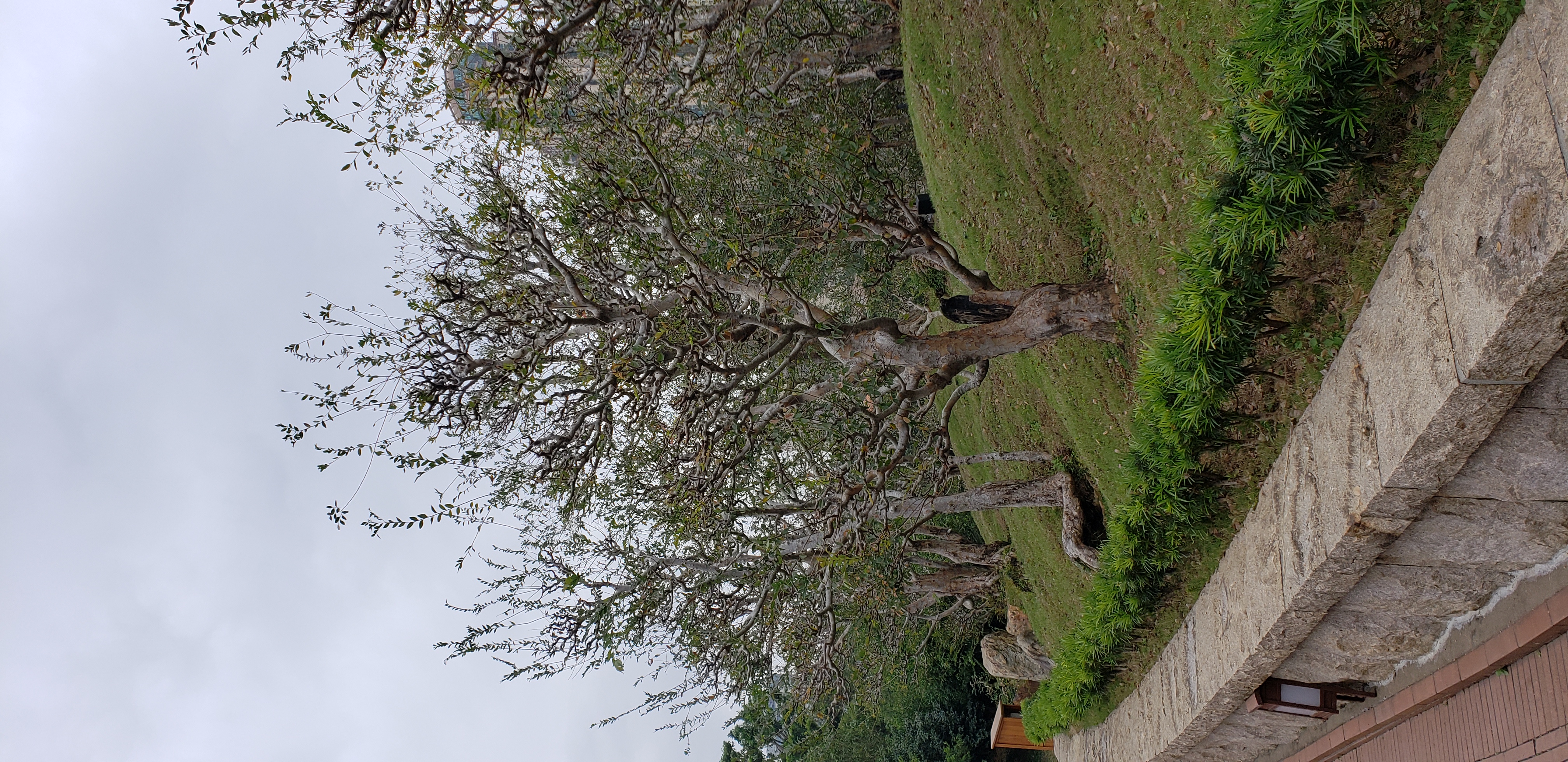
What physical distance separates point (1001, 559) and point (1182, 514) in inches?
303

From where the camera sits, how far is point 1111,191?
294 inches

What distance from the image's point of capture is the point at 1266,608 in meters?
5.50

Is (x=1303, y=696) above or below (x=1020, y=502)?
below

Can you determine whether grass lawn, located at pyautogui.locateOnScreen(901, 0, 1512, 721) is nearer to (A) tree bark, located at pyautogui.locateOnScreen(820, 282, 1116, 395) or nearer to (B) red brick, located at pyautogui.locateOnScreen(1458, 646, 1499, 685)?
(A) tree bark, located at pyautogui.locateOnScreen(820, 282, 1116, 395)

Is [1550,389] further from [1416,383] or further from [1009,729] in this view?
[1009,729]

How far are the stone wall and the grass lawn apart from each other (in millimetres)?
408

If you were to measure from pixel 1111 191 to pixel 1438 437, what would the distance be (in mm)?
4032

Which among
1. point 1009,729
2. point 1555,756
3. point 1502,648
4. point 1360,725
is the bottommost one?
point 1555,756

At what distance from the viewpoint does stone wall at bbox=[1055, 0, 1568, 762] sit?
3.39 m

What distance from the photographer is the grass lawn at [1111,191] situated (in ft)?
14.9

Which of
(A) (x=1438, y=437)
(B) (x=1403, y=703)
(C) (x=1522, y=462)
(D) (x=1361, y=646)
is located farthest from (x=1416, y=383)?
(B) (x=1403, y=703)

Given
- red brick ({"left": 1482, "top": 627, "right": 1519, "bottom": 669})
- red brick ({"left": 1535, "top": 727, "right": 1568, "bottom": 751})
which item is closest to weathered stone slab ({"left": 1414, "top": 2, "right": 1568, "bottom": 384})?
red brick ({"left": 1482, "top": 627, "right": 1519, "bottom": 669})

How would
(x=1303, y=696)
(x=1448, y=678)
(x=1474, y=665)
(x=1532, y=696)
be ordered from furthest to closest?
(x=1303, y=696), (x=1448, y=678), (x=1474, y=665), (x=1532, y=696)

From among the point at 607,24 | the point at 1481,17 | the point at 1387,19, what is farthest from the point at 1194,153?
the point at 607,24
